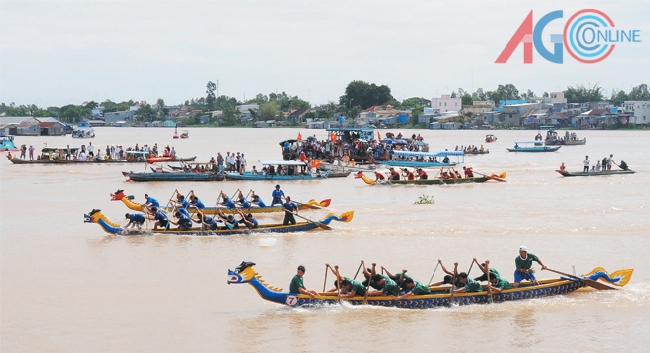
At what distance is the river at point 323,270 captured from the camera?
12266 millimetres

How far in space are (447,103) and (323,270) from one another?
Result: 12712cm

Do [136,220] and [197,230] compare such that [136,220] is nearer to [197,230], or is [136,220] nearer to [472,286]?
[197,230]

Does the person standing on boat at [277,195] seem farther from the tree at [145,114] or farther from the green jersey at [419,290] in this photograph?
the tree at [145,114]

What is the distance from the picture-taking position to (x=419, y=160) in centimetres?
4447

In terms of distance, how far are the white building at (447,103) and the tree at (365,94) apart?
37.3 feet

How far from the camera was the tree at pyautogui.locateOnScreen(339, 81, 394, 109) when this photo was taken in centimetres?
13300

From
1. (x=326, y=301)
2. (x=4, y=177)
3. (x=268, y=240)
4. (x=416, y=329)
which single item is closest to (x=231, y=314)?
(x=326, y=301)

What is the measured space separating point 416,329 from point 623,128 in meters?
98.2

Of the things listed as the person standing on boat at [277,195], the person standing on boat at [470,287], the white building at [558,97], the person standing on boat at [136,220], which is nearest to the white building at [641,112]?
the white building at [558,97]

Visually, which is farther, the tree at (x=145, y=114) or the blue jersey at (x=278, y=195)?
the tree at (x=145, y=114)

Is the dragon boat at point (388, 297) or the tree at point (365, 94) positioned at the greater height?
the tree at point (365, 94)

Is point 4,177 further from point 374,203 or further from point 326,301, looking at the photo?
point 326,301

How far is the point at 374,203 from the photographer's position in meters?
27.1

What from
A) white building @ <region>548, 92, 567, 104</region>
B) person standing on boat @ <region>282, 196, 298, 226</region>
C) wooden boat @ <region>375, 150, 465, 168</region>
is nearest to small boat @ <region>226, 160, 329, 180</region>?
wooden boat @ <region>375, 150, 465, 168</region>
